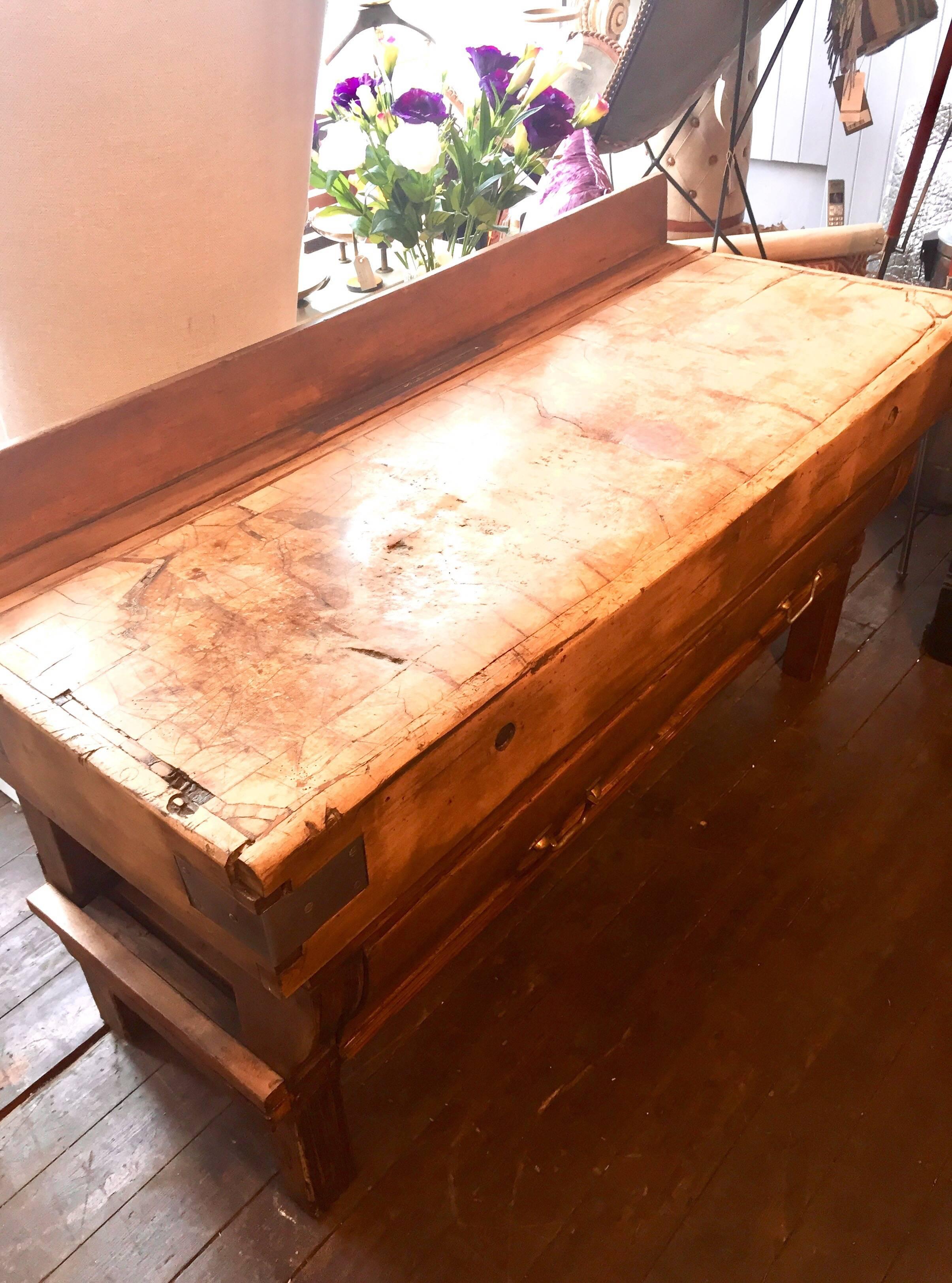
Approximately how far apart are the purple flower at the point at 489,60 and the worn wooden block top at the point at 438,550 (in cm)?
33

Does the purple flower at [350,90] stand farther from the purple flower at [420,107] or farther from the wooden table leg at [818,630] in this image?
the wooden table leg at [818,630]

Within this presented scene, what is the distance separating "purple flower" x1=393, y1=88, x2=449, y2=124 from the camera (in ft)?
3.77

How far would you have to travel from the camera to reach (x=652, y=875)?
134cm

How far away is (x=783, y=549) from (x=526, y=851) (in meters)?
0.42

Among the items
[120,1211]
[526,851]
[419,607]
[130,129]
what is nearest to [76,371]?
[130,129]

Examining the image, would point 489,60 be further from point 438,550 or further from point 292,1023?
point 292,1023

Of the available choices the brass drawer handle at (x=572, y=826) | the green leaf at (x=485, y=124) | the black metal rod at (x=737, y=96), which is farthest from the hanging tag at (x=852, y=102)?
the brass drawer handle at (x=572, y=826)

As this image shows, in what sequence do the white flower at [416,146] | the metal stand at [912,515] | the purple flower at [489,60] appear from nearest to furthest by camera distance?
the white flower at [416,146]
the purple flower at [489,60]
the metal stand at [912,515]

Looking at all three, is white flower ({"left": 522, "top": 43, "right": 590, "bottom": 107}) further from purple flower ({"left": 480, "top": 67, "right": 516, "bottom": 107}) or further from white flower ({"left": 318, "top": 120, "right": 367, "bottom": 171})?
white flower ({"left": 318, "top": 120, "right": 367, "bottom": 171})

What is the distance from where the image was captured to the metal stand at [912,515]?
179cm

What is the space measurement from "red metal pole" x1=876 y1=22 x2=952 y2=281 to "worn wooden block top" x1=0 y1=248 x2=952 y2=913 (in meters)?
0.42

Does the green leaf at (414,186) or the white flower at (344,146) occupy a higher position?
the white flower at (344,146)

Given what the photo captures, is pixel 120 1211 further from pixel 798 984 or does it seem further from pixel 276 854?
pixel 798 984

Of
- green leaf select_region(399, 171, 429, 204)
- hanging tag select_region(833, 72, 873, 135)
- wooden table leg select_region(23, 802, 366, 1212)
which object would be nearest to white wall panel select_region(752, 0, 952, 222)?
hanging tag select_region(833, 72, 873, 135)
